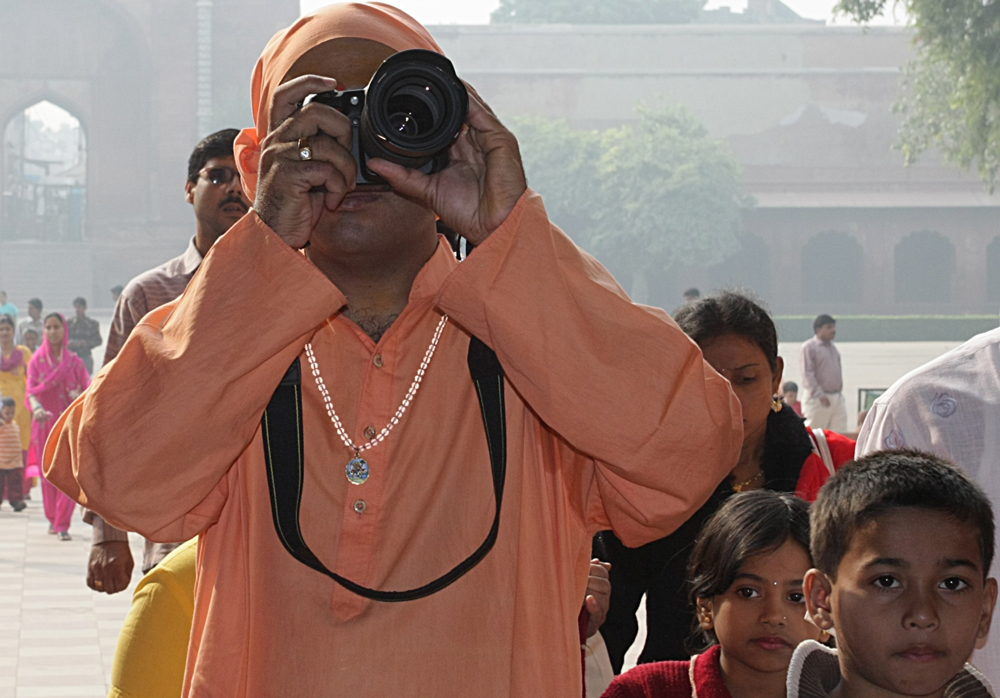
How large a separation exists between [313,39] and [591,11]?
4873cm

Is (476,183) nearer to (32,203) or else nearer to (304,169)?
(304,169)

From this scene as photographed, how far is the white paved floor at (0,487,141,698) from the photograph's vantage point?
487 cm

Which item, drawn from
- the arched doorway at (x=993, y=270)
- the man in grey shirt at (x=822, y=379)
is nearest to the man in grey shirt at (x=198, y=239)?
the man in grey shirt at (x=822, y=379)

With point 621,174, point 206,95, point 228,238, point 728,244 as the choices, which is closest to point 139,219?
point 206,95

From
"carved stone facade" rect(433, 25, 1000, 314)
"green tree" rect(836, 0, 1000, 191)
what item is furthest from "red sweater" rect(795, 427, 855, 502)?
"carved stone facade" rect(433, 25, 1000, 314)

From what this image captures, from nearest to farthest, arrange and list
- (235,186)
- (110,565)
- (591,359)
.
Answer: (591,359) → (110,565) → (235,186)

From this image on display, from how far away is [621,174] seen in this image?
1323 inches

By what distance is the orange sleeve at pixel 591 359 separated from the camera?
1.27 meters

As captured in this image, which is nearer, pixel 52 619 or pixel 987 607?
pixel 987 607

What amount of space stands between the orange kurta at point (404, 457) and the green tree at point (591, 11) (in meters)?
48.4

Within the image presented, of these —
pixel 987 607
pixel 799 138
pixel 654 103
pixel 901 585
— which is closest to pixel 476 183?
pixel 901 585

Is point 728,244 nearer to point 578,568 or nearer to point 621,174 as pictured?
point 621,174

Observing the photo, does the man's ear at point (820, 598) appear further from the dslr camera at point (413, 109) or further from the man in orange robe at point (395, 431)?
the dslr camera at point (413, 109)

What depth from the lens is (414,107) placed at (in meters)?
1.31
